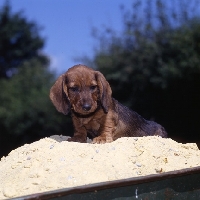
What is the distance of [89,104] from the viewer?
14.3ft

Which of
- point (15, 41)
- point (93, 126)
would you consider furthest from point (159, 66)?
point (15, 41)

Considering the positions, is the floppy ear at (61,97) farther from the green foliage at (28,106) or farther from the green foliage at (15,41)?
the green foliage at (15,41)

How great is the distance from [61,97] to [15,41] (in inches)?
1179

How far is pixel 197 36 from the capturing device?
12297 millimetres

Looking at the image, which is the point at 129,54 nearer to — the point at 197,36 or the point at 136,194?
the point at 197,36

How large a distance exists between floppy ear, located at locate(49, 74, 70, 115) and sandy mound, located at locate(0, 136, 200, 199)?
0.54 meters

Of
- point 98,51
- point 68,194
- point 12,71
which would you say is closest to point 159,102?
point 98,51

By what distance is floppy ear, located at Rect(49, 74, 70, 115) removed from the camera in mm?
4664

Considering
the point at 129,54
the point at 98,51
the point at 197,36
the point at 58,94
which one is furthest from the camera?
the point at 98,51

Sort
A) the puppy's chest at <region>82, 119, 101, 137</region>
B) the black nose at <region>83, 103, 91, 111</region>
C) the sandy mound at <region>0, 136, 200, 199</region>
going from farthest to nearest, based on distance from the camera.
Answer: the puppy's chest at <region>82, 119, 101, 137</region> < the black nose at <region>83, 103, 91, 111</region> < the sandy mound at <region>0, 136, 200, 199</region>

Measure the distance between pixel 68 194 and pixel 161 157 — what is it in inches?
51.8

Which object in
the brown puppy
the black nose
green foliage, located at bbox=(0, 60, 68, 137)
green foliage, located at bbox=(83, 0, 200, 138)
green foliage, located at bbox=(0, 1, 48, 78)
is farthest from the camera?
green foliage, located at bbox=(0, 1, 48, 78)

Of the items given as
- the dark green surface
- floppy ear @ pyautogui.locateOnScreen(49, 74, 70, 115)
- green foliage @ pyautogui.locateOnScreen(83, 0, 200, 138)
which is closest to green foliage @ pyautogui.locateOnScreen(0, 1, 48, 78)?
green foliage @ pyautogui.locateOnScreen(83, 0, 200, 138)

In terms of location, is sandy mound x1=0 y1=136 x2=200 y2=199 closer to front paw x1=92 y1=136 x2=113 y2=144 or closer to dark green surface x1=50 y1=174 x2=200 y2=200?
dark green surface x1=50 y1=174 x2=200 y2=200
